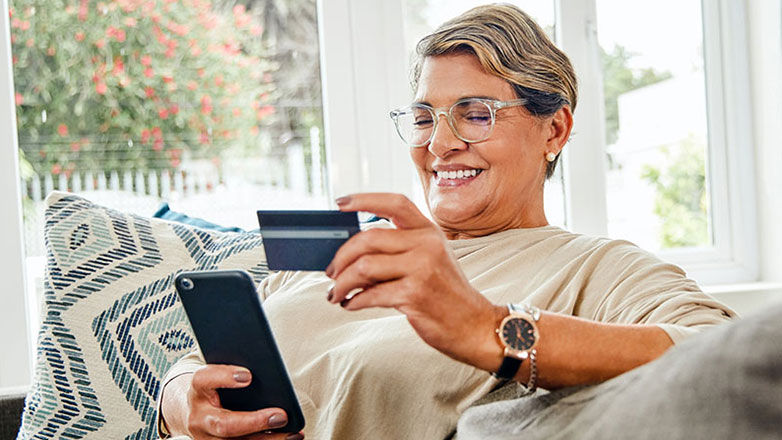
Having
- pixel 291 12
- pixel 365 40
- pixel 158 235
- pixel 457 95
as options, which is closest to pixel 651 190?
pixel 365 40

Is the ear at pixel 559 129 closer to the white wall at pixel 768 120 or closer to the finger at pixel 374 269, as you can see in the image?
the finger at pixel 374 269

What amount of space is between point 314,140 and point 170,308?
1047 mm

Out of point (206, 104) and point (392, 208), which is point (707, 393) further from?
point (206, 104)

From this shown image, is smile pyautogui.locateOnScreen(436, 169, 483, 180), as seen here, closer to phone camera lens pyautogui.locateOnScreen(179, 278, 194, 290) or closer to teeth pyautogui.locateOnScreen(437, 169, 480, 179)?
teeth pyautogui.locateOnScreen(437, 169, 480, 179)

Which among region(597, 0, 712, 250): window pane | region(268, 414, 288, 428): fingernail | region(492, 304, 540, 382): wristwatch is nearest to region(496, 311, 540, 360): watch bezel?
region(492, 304, 540, 382): wristwatch

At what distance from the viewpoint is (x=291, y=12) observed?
8.28 feet

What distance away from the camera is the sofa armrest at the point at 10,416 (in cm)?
168

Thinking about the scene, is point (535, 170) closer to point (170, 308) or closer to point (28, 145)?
point (170, 308)

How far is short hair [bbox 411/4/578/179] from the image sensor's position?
4.64 ft

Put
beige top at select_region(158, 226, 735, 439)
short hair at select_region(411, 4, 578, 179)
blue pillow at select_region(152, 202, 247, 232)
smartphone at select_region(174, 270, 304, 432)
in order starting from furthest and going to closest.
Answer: blue pillow at select_region(152, 202, 247, 232), short hair at select_region(411, 4, 578, 179), beige top at select_region(158, 226, 735, 439), smartphone at select_region(174, 270, 304, 432)

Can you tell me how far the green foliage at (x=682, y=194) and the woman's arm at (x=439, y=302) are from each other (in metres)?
1.99

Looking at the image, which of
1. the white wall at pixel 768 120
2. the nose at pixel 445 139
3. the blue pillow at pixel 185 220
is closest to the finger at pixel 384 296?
the nose at pixel 445 139

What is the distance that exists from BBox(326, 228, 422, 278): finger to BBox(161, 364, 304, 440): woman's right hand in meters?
0.31

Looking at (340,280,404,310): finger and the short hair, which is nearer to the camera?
(340,280,404,310): finger
